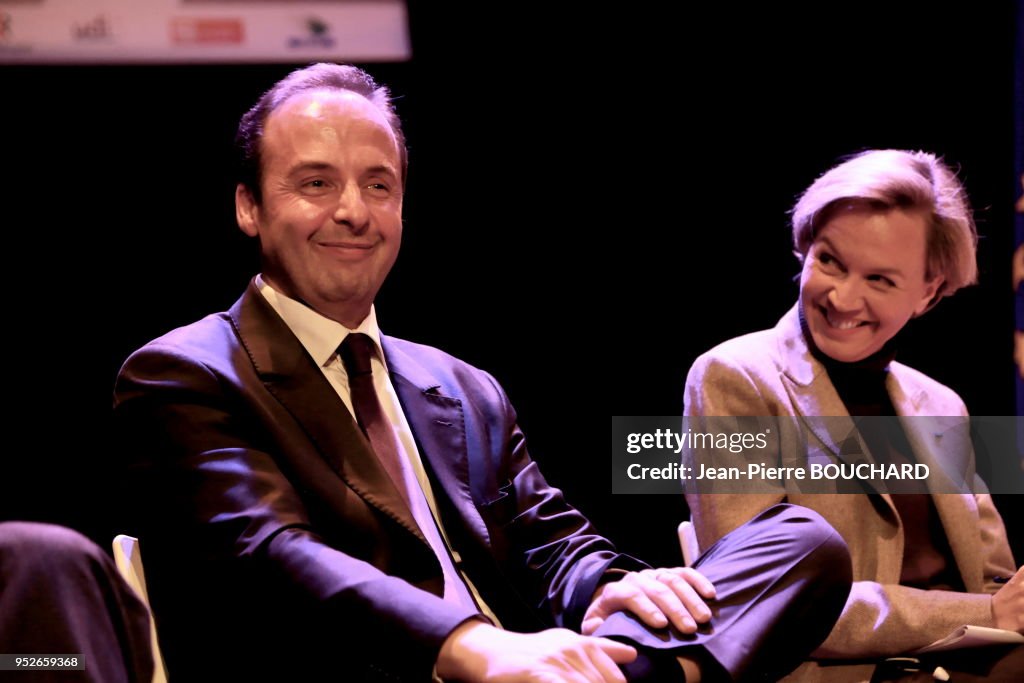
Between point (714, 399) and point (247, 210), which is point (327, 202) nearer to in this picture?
point (247, 210)

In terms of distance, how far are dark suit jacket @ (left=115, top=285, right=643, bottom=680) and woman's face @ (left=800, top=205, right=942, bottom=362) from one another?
88 centimetres

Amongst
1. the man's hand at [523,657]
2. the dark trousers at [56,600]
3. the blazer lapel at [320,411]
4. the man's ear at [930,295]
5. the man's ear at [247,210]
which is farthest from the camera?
the man's ear at [930,295]

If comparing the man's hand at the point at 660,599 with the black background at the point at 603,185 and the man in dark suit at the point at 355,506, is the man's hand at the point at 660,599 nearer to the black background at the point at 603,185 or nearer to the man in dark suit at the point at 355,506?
the man in dark suit at the point at 355,506

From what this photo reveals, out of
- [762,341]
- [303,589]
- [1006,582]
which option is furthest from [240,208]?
[1006,582]

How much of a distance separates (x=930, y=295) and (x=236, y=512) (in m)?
1.85

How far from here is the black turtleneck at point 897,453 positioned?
8.06 ft

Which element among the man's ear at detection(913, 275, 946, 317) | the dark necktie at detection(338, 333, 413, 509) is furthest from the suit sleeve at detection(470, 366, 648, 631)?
the man's ear at detection(913, 275, 946, 317)

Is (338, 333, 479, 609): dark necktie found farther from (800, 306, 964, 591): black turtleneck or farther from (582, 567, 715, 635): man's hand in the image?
(800, 306, 964, 591): black turtleneck

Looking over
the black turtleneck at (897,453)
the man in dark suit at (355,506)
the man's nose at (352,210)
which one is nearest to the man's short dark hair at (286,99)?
the man in dark suit at (355,506)

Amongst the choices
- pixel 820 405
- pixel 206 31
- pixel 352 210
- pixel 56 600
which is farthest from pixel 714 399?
pixel 206 31

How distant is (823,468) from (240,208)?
140cm

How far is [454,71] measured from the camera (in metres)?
3.29

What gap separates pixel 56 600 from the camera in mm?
1222

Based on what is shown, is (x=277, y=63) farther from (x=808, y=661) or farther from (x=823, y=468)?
(x=808, y=661)
